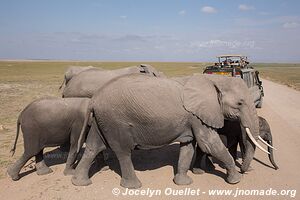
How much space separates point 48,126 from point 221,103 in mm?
3243

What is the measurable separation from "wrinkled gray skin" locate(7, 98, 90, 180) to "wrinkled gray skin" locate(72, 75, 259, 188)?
1.55 feet

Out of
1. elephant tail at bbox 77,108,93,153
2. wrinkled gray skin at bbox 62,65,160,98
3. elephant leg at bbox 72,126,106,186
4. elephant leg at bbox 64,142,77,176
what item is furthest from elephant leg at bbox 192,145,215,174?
wrinkled gray skin at bbox 62,65,160,98

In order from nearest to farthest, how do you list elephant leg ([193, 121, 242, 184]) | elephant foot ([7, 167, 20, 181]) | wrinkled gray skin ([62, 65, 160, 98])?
elephant leg ([193, 121, 242, 184]) < elephant foot ([7, 167, 20, 181]) < wrinkled gray skin ([62, 65, 160, 98])

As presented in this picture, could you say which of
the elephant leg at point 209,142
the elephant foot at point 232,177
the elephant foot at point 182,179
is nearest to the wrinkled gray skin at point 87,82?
the elephant leg at point 209,142

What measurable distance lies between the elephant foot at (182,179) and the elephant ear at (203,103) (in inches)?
44.6

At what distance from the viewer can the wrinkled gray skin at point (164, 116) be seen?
5.27 metres

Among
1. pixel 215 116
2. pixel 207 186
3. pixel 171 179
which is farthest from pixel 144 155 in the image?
pixel 215 116

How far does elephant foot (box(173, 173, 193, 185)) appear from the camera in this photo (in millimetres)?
5660

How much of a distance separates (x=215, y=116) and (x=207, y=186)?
1.32 metres

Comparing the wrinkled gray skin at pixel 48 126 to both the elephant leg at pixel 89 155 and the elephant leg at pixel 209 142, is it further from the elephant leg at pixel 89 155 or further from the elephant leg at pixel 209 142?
the elephant leg at pixel 209 142

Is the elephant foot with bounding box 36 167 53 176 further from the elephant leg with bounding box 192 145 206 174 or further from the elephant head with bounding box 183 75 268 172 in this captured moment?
the elephant head with bounding box 183 75 268 172

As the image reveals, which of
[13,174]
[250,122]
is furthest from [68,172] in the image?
[250,122]

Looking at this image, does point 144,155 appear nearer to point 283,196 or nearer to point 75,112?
point 75,112

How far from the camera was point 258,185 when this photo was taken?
568 centimetres
